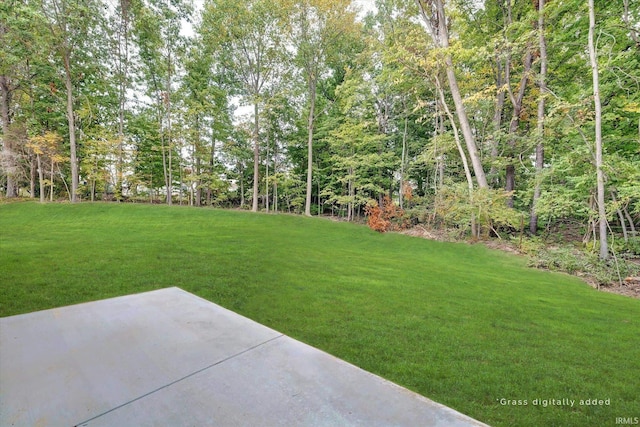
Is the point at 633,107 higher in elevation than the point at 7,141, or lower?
higher

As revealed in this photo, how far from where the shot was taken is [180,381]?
1336 millimetres

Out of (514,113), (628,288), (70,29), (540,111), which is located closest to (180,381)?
(628,288)

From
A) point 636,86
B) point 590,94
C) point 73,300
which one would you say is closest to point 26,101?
point 73,300

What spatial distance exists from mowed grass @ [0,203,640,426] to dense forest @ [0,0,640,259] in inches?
165

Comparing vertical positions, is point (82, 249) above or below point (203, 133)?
below

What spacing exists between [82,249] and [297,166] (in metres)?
13.8

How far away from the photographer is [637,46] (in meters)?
6.33

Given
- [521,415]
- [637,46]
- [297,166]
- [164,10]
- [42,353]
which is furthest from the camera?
[297,166]

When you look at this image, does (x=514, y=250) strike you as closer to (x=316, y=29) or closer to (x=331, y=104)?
(x=331, y=104)

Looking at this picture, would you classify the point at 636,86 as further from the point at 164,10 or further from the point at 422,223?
the point at 164,10

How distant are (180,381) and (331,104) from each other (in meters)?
16.8

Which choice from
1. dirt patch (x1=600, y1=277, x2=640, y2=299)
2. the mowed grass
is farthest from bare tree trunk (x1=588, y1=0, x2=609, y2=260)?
the mowed grass

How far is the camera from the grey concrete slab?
1.11m

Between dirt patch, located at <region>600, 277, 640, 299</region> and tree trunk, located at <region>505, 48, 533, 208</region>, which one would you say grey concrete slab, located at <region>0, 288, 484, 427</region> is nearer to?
dirt patch, located at <region>600, 277, 640, 299</region>
